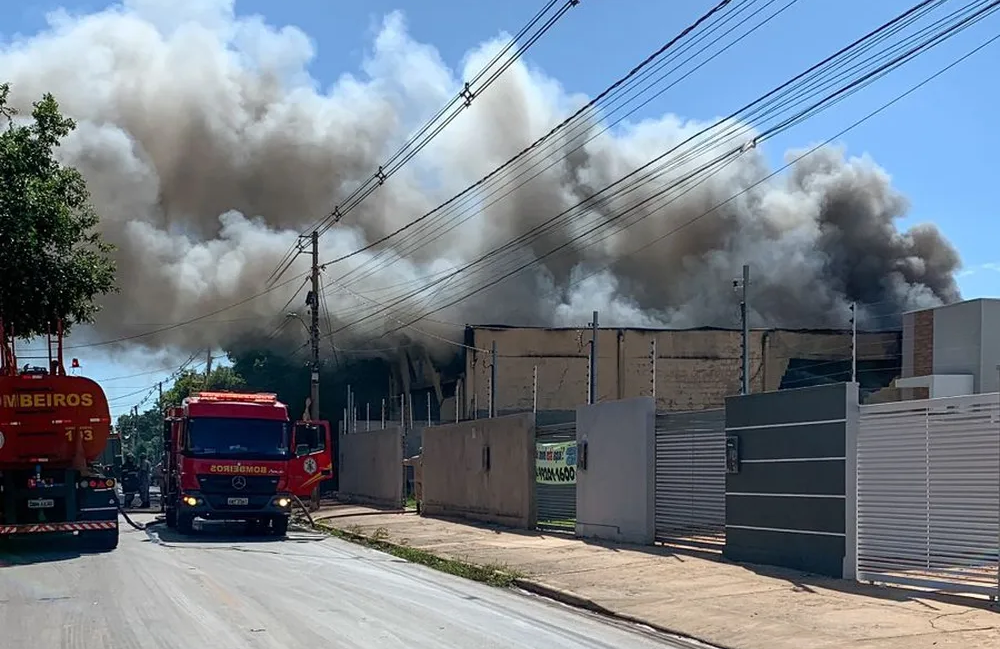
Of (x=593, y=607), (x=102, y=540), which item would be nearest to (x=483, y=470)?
(x=102, y=540)

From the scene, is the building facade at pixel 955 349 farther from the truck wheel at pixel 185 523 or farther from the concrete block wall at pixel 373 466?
the truck wheel at pixel 185 523

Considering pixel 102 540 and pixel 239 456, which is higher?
pixel 239 456

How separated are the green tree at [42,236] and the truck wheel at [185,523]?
409cm

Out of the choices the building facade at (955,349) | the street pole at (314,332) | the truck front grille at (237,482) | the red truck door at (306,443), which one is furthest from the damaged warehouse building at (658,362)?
the truck front grille at (237,482)

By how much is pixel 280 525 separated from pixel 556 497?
531cm

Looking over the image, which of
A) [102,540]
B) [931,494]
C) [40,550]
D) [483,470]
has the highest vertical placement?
[931,494]

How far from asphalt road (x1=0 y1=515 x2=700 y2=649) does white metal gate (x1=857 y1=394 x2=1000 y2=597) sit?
3.32 meters

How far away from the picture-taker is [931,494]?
11391 mm

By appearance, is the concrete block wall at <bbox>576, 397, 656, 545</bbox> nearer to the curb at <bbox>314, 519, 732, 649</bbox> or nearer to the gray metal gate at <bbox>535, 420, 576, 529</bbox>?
the gray metal gate at <bbox>535, 420, 576, 529</bbox>

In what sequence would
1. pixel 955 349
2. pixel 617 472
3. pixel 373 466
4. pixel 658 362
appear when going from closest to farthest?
pixel 617 472, pixel 955 349, pixel 373 466, pixel 658 362

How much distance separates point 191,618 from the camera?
33.2 ft

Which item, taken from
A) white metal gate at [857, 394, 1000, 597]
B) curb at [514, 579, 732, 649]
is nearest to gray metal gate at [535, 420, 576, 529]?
curb at [514, 579, 732, 649]

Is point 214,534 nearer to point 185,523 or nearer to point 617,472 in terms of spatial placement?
point 185,523

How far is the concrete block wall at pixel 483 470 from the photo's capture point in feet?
70.8
